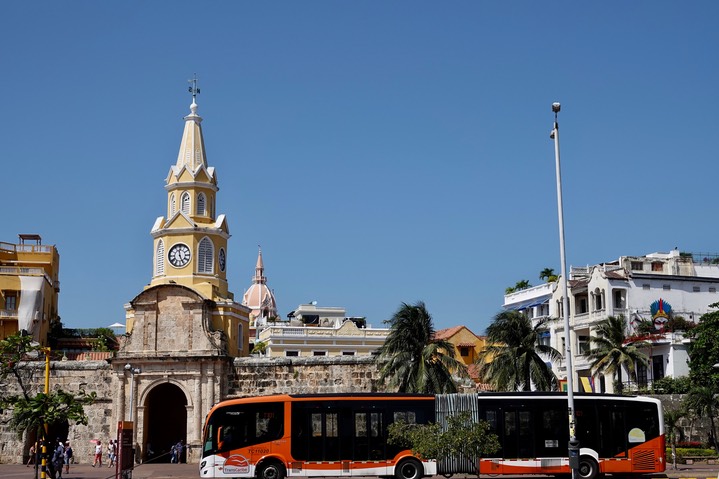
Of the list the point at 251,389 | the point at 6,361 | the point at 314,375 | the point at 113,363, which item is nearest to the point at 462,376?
the point at 314,375

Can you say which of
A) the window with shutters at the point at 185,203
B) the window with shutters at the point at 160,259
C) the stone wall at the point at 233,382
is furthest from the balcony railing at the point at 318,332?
the stone wall at the point at 233,382

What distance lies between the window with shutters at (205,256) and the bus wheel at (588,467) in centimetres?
3064

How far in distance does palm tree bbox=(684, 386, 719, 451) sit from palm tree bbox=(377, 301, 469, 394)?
34.9 feet

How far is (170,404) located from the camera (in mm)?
57531

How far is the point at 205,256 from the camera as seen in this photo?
58.2 meters

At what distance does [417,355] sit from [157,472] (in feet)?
43.7

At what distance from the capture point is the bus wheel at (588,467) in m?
33.4

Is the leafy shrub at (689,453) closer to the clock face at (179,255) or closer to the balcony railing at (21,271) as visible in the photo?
the clock face at (179,255)

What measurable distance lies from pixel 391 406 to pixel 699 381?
24.9m

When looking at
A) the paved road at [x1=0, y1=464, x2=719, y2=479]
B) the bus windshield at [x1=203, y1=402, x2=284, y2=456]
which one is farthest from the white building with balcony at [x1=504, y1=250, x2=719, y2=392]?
the bus windshield at [x1=203, y1=402, x2=284, y2=456]

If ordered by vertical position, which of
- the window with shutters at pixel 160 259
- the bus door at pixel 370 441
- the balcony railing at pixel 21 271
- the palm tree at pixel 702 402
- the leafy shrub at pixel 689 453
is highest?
the balcony railing at pixel 21 271

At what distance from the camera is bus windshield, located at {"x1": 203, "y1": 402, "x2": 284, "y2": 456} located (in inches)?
1323

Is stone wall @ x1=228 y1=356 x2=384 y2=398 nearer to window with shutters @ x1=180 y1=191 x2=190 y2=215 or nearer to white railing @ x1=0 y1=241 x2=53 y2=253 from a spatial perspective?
window with shutters @ x1=180 y1=191 x2=190 y2=215

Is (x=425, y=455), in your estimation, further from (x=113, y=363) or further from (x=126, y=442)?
(x=113, y=363)
